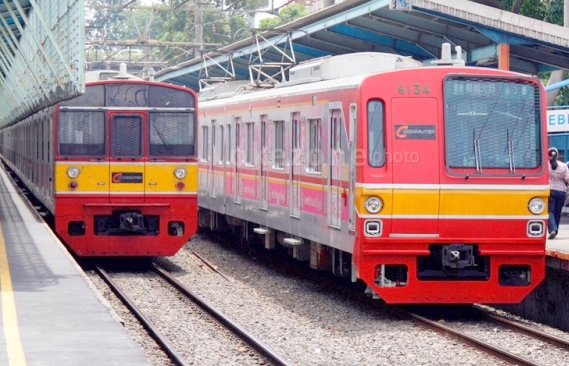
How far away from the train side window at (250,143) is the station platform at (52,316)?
332 centimetres

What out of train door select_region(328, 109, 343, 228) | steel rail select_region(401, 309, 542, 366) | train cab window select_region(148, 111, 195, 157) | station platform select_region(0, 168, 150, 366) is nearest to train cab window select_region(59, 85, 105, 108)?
train cab window select_region(148, 111, 195, 157)

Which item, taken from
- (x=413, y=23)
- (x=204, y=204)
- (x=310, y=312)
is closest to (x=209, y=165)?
(x=204, y=204)

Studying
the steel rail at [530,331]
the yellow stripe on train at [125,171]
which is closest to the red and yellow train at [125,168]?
the yellow stripe on train at [125,171]

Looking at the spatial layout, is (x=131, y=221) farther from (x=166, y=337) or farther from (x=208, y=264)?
(x=166, y=337)

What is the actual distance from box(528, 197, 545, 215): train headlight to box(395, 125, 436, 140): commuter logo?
120cm

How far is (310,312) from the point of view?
12969 millimetres

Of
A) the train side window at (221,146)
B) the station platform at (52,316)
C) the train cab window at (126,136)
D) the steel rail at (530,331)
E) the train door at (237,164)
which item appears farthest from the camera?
the train side window at (221,146)

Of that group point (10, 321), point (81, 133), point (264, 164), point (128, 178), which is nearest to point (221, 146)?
point (264, 164)

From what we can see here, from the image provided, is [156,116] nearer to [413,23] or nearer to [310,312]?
[310,312]

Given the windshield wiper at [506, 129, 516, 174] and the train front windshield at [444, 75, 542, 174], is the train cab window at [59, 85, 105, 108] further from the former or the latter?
the windshield wiper at [506, 129, 516, 174]

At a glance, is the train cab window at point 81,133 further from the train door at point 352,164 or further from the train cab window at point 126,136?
the train door at point 352,164

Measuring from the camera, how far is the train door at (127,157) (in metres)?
16.3

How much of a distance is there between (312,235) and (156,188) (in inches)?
125

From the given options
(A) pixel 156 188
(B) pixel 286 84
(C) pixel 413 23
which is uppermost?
(C) pixel 413 23
